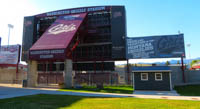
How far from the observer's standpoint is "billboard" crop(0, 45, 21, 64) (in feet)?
125

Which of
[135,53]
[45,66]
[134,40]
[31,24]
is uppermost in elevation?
[31,24]

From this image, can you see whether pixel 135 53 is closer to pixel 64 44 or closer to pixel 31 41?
pixel 64 44

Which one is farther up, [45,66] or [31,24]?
[31,24]

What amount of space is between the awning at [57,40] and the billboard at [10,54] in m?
12.9

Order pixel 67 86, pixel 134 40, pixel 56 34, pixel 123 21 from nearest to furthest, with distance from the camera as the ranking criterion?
pixel 67 86 < pixel 56 34 < pixel 134 40 < pixel 123 21

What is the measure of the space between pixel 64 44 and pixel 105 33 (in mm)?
15417

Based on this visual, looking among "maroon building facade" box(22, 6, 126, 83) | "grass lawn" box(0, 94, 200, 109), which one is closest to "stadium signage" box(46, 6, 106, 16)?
"maroon building facade" box(22, 6, 126, 83)

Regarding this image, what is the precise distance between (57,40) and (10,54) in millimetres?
18787

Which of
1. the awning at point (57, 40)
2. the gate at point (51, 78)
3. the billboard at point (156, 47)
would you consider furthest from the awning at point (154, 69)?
the gate at point (51, 78)

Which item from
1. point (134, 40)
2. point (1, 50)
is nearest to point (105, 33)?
point (134, 40)

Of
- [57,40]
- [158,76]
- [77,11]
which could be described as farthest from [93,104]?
[77,11]

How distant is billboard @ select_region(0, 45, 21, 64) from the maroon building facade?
114 inches

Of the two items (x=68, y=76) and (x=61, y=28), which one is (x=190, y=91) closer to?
(x=68, y=76)

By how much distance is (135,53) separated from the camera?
31750 mm
